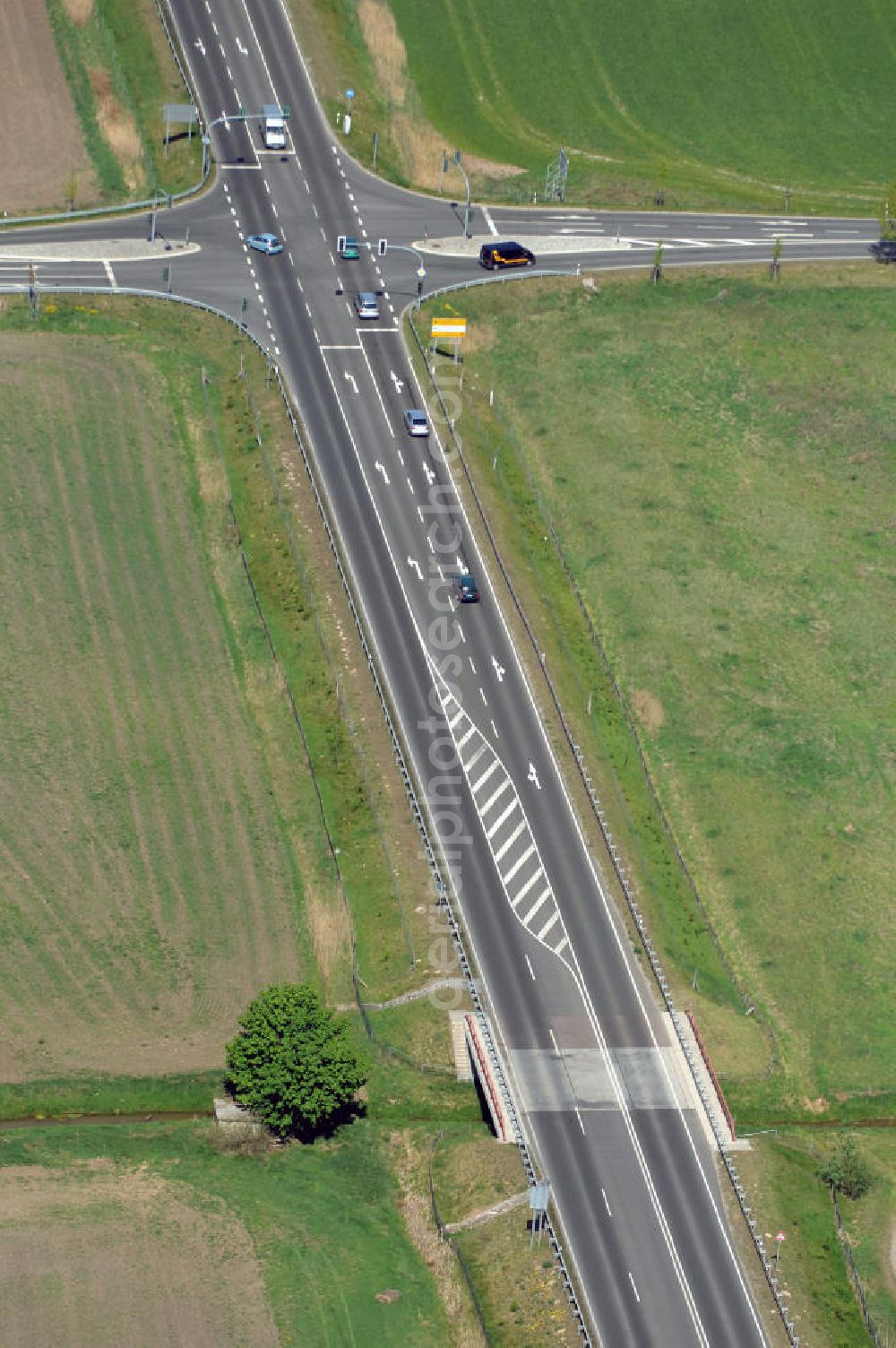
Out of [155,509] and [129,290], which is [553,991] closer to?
[155,509]

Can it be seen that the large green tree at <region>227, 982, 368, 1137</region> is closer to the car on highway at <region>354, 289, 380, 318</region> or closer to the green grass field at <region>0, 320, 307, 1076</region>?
the green grass field at <region>0, 320, 307, 1076</region>

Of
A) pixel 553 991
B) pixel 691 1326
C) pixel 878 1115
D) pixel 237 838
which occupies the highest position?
pixel 237 838

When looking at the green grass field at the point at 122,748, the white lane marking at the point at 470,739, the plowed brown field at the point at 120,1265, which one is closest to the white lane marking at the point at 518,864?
the white lane marking at the point at 470,739

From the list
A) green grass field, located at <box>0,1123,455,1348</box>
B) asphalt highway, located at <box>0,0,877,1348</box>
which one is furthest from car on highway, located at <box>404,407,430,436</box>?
green grass field, located at <box>0,1123,455,1348</box>

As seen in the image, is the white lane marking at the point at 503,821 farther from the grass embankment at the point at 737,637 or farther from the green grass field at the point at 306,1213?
the green grass field at the point at 306,1213

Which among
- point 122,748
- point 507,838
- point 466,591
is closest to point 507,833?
point 507,838

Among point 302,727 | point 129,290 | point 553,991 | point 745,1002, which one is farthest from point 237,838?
point 129,290
